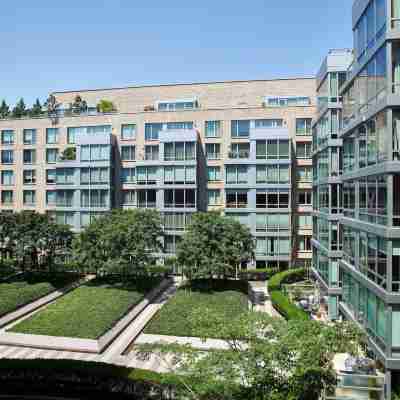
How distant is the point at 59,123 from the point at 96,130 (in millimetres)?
5717

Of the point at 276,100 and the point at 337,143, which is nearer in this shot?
the point at 337,143

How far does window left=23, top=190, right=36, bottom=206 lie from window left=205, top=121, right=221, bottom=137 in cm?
2562

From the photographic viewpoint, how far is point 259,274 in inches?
1599

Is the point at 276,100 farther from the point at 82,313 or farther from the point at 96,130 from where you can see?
the point at 82,313

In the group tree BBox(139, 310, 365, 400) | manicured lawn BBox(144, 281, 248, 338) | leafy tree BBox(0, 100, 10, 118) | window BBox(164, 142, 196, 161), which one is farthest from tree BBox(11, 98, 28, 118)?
tree BBox(139, 310, 365, 400)

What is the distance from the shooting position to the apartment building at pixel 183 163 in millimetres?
41156

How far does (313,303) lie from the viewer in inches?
1256

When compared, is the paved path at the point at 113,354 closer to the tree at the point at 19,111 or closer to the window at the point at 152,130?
the window at the point at 152,130

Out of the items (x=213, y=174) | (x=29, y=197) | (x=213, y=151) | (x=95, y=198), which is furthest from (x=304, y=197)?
(x=29, y=197)

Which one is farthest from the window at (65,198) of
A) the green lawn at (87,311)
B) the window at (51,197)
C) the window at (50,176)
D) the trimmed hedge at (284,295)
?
the trimmed hedge at (284,295)

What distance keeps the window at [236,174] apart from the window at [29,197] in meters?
27.6

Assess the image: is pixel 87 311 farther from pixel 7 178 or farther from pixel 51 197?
pixel 7 178

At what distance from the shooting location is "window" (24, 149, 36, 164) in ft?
165

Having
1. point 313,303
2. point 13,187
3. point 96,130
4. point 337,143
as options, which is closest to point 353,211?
point 337,143
